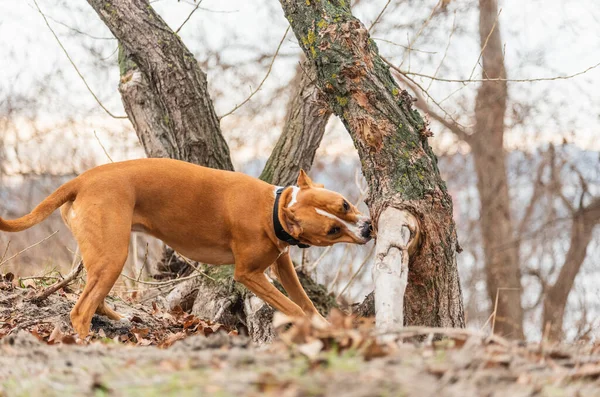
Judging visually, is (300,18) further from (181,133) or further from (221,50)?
(221,50)

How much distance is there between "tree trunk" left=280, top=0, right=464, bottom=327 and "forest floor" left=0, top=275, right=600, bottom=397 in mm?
1788

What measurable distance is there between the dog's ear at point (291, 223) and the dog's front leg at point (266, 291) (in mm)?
491

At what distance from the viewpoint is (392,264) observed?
4.27 m

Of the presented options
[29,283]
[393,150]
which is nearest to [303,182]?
[393,150]

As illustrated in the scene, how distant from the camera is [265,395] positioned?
197 cm

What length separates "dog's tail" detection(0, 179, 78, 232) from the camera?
4863 mm

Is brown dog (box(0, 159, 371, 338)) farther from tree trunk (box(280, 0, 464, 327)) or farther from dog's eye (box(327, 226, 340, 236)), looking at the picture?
tree trunk (box(280, 0, 464, 327))

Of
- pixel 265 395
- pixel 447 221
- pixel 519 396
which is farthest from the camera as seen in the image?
pixel 447 221

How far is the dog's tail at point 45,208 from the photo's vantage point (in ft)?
16.0

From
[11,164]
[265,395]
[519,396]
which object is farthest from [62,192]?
[11,164]

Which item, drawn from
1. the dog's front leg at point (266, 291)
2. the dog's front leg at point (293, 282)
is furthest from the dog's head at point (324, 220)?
the dog's front leg at point (293, 282)

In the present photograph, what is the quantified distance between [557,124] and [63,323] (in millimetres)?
10009

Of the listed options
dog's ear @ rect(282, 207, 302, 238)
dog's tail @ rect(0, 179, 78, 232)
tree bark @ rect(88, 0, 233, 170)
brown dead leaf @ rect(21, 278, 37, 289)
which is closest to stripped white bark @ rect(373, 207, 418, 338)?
dog's ear @ rect(282, 207, 302, 238)

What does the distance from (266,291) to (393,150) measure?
1429 mm
